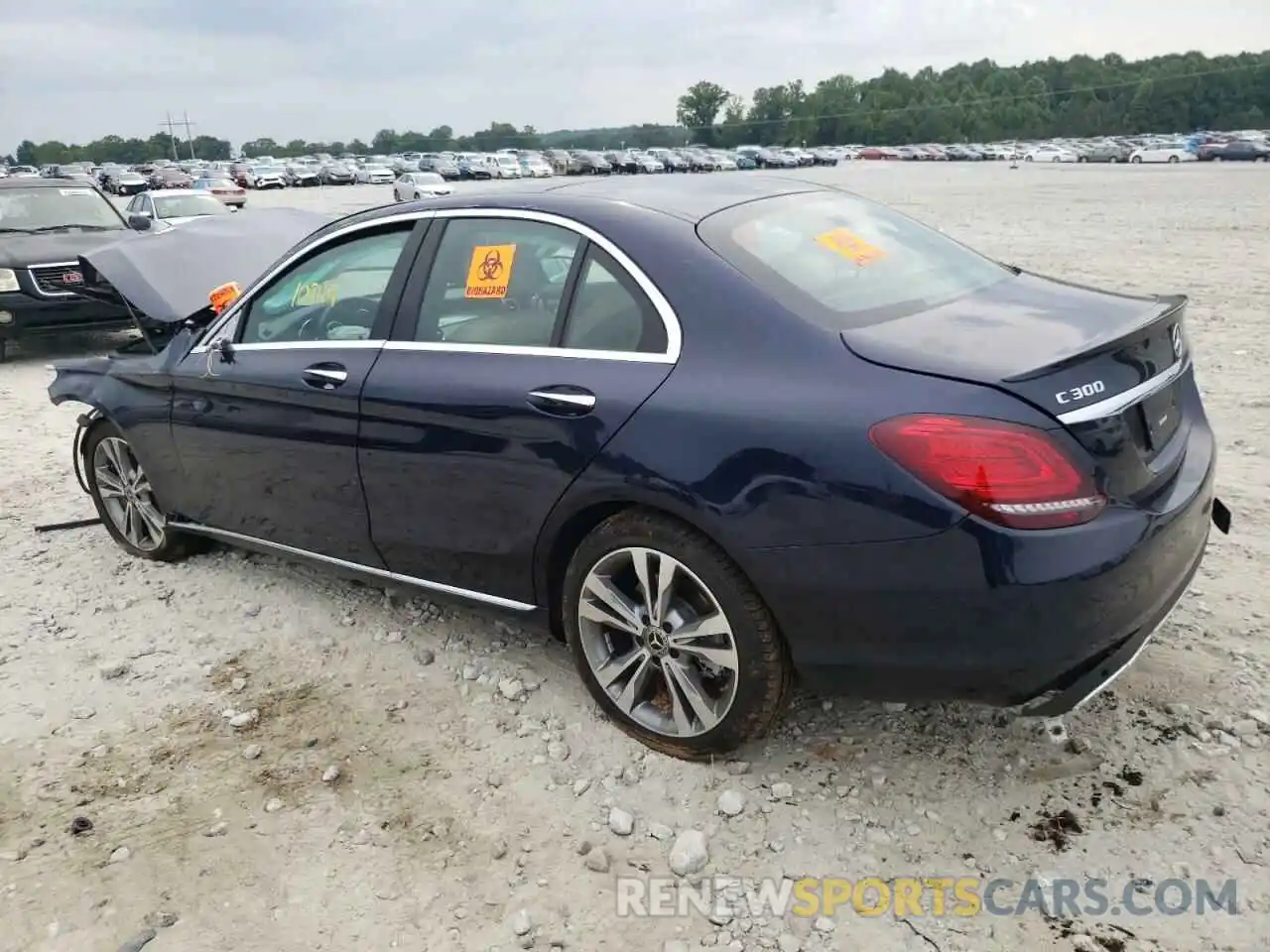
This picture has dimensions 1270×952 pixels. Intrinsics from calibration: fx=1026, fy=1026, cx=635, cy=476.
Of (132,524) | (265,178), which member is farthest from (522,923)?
(265,178)

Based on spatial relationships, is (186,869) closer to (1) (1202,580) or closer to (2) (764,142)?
(1) (1202,580)

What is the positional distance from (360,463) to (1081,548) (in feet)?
7.87

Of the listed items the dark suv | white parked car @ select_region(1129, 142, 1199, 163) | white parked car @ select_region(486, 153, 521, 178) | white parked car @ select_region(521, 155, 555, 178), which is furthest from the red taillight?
white parked car @ select_region(521, 155, 555, 178)

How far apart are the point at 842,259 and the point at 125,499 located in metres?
3.71

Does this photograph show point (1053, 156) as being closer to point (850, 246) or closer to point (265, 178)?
point (265, 178)

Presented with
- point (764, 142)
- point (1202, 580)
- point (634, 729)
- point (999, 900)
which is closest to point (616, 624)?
point (634, 729)

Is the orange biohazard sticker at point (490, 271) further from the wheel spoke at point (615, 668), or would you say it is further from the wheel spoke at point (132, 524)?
the wheel spoke at point (132, 524)

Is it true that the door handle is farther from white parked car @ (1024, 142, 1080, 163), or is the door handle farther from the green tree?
the green tree

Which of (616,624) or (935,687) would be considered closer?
(935,687)

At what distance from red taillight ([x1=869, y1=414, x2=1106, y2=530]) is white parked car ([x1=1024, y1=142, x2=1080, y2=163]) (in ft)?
237

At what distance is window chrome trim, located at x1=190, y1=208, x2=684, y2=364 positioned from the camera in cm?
296

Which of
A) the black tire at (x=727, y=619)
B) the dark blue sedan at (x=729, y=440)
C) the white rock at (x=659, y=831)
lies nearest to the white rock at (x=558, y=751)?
the dark blue sedan at (x=729, y=440)

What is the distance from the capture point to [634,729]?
325cm

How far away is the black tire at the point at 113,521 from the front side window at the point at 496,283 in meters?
2.09
